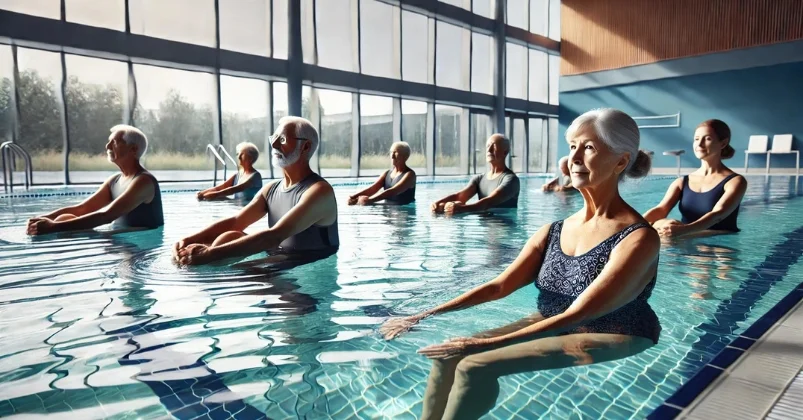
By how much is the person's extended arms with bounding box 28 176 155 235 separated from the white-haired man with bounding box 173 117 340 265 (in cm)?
146

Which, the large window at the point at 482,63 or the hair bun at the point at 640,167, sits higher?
the large window at the point at 482,63

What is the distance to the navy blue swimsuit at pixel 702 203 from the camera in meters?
4.30

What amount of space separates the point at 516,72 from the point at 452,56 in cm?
380

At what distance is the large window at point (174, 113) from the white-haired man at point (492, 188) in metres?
8.15

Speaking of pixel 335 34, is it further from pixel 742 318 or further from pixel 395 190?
pixel 742 318

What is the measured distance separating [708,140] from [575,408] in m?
3.18

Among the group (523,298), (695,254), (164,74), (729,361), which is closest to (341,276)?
(523,298)

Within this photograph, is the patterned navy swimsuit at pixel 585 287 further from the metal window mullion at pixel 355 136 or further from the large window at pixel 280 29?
the metal window mullion at pixel 355 136

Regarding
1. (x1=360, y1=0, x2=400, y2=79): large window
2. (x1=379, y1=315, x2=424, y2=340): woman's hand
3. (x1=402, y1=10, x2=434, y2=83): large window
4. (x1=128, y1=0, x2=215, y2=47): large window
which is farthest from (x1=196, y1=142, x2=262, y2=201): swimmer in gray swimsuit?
(x1=402, y1=10, x2=434, y2=83): large window

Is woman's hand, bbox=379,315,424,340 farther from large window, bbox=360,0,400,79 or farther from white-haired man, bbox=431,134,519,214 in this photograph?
large window, bbox=360,0,400,79

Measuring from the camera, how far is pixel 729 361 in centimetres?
174

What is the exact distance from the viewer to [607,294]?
1599 mm

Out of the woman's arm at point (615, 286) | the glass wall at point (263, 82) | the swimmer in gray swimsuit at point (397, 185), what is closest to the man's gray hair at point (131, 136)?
the swimmer in gray swimsuit at point (397, 185)

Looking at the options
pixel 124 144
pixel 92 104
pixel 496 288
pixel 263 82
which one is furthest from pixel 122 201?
pixel 263 82
